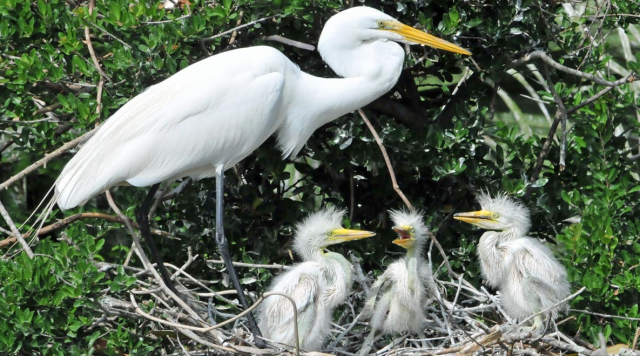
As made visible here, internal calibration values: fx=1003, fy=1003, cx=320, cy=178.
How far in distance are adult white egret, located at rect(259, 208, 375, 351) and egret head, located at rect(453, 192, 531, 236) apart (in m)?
0.37

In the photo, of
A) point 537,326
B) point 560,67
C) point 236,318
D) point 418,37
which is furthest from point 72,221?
point 560,67

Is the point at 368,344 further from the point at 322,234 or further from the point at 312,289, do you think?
the point at 322,234

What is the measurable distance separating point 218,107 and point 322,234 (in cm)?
57

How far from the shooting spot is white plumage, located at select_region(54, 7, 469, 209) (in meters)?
3.42

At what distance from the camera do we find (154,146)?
3.43m

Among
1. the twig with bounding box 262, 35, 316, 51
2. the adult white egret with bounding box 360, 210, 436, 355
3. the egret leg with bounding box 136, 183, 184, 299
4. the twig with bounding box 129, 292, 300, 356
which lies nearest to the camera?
the twig with bounding box 129, 292, 300, 356

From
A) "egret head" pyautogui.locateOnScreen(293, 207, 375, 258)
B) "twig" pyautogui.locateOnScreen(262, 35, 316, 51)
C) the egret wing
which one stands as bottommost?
"egret head" pyautogui.locateOnScreen(293, 207, 375, 258)

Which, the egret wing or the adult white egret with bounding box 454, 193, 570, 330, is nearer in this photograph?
the adult white egret with bounding box 454, 193, 570, 330

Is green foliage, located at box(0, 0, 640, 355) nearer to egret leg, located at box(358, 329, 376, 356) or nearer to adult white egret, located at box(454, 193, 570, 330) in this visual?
adult white egret, located at box(454, 193, 570, 330)

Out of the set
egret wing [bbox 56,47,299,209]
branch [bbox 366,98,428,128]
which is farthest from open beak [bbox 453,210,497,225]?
egret wing [bbox 56,47,299,209]

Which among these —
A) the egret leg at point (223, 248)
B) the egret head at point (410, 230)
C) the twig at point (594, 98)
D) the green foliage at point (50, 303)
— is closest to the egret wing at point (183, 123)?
the egret leg at point (223, 248)

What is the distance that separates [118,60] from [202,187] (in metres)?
0.78

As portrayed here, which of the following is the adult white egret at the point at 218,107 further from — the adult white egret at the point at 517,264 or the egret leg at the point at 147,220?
the adult white egret at the point at 517,264

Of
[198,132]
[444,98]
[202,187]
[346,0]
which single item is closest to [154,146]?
[198,132]
